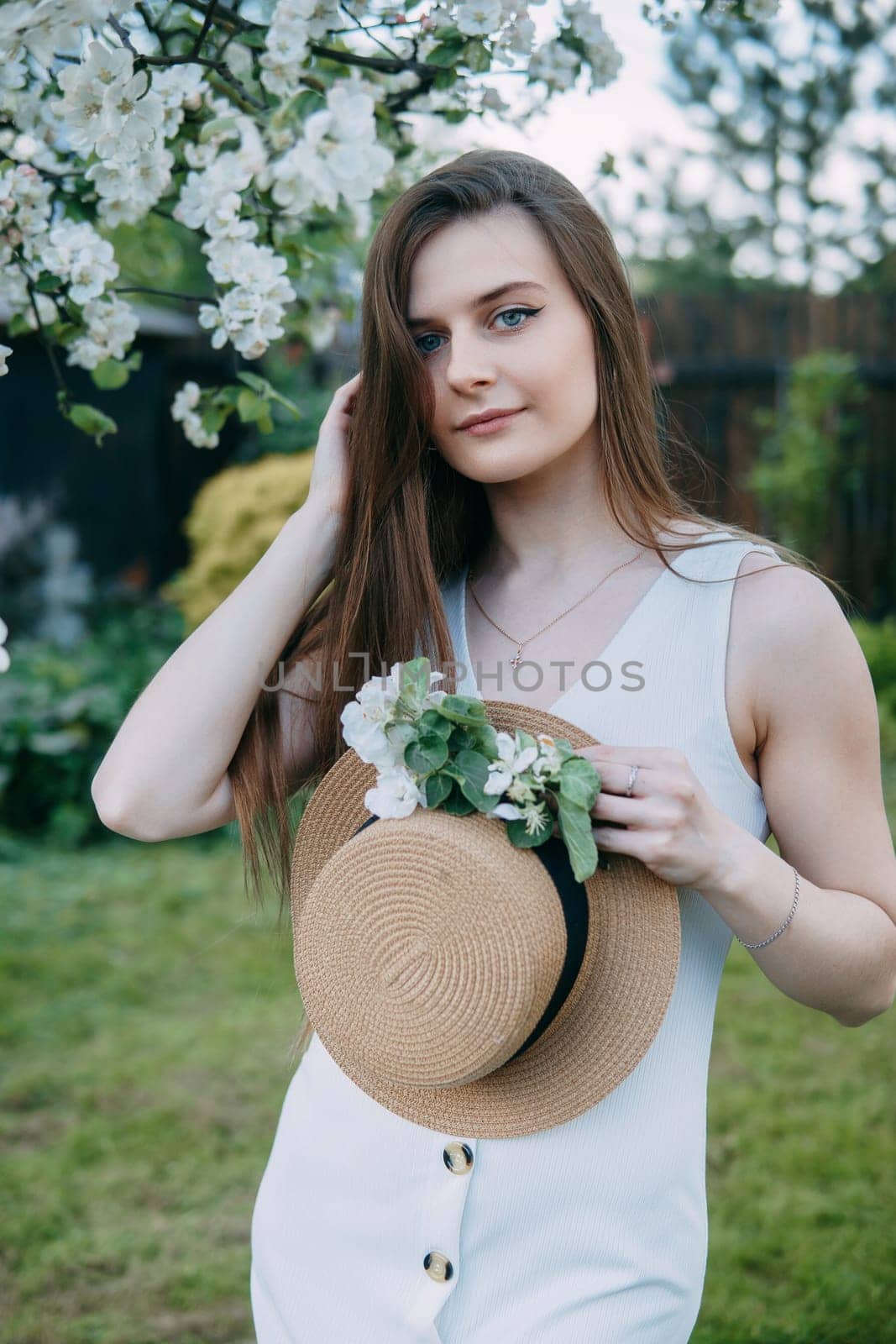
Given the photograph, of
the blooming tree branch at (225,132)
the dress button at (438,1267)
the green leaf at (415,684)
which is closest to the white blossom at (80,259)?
the blooming tree branch at (225,132)

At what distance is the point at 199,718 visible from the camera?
173 centimetres

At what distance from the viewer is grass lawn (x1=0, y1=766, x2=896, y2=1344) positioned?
10.3 ft

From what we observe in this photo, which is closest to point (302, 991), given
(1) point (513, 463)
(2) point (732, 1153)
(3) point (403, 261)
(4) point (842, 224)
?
(1) point (513, 463)

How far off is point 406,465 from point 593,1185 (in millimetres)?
1025

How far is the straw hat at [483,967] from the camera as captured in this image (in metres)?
1.38

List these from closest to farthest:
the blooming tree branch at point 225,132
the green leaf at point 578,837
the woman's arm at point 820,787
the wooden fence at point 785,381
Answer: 1. the green leaf at point 578,837
2. the woman's arm at point 820,787
3. the blooming tree branch at point 225,132
4. the wooden fence at point 785,381

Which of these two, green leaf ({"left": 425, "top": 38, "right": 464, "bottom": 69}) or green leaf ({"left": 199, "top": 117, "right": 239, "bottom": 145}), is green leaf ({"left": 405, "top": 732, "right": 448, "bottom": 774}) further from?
green leaf ({"left": 425, "top": 38, "right": 464, "bottom": 69})

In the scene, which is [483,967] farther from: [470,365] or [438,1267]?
[470,365]

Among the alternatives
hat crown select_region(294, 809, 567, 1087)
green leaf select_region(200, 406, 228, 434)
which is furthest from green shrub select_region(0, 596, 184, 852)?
hat crown select_region(294, 809, 567, 1087)

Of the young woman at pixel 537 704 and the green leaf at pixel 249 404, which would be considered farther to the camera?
the green leaf at pixel 249 404

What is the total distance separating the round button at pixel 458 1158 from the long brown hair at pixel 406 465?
0.47 metres

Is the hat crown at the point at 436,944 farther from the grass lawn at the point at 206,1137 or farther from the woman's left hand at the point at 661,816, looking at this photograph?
the grass lawn at the point at 206,1137

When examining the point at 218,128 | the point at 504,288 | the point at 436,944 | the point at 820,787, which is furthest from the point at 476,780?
the point at 218,128

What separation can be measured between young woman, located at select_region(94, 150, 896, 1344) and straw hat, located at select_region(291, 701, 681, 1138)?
7 centimetres
